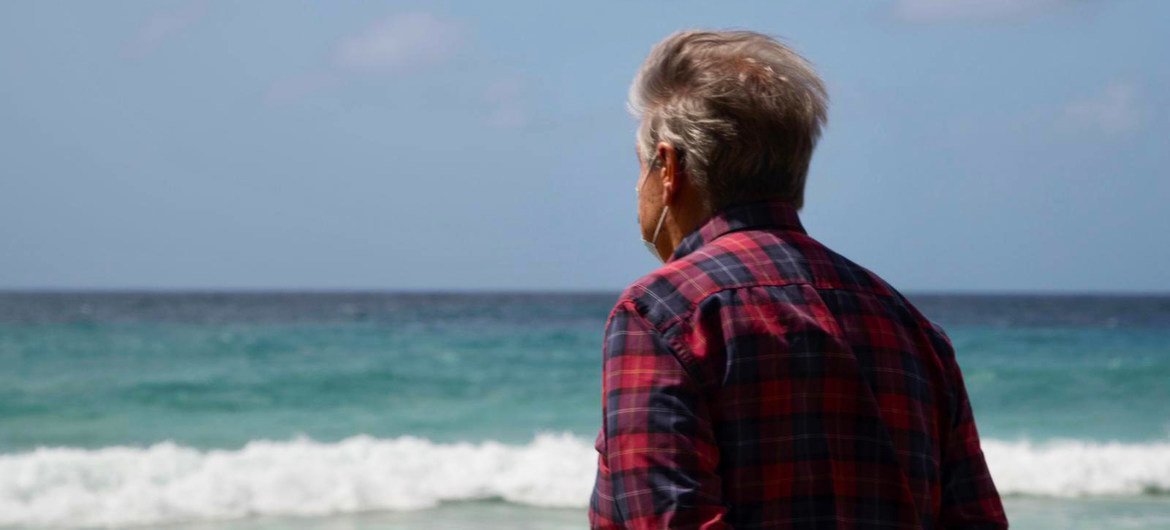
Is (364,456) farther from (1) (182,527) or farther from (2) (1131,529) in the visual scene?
(2) (1131,529)

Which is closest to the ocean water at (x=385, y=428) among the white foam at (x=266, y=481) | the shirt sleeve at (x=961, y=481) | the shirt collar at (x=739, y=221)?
the white foam at (x=266, y=481)

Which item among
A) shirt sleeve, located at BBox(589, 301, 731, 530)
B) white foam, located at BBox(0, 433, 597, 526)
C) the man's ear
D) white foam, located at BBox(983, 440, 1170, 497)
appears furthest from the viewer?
white foam, located at BBox(983, 440, 1170, 497)

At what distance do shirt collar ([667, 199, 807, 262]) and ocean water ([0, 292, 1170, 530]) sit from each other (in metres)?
4.78

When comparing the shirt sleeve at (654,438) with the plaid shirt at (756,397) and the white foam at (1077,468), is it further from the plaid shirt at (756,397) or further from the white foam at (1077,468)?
the white foam at (1077,468)

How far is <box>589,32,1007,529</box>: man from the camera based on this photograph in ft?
A: 3.53

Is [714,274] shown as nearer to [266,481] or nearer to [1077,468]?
[266,481]

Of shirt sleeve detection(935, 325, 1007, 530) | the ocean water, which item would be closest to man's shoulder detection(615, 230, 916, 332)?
shirt sleeve detection(935, 325, 1007, 530)

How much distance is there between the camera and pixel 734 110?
1.14 metres

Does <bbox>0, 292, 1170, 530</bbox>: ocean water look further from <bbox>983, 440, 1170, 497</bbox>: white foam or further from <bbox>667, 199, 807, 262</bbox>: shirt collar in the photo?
<bbox>667, 199, 807, 262</bbox>: shirt collar

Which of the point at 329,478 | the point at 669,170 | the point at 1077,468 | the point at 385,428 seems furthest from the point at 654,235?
the point at 385,428

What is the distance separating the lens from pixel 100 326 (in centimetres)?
2038

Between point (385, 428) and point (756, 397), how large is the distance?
30.0ft

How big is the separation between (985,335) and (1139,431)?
9.13 m

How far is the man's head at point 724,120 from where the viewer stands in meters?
1.15
